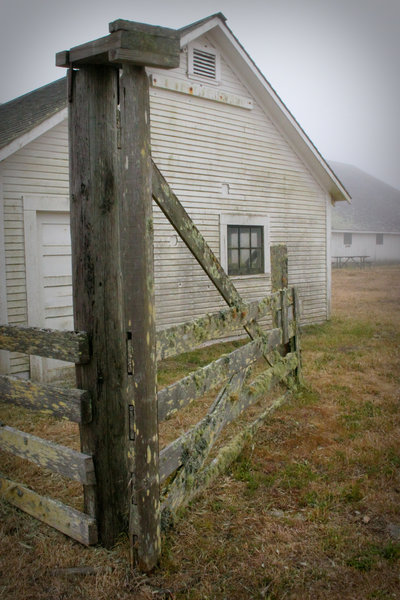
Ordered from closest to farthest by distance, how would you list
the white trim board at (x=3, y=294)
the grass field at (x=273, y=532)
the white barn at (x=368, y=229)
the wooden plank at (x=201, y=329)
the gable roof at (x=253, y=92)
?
the grass field at (x=273, y=532), the wooden plank at (x=201, y=329), the white trim board at (x=3, y=294), the gable roof at (x=253, y=92), the white barn at (x=368, y=229)

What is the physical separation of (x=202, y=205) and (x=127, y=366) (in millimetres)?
7179

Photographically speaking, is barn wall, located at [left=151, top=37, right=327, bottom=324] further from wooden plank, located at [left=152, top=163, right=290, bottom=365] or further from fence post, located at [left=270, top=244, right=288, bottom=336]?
wooden plank, located at [left=152, top=163, right=290, bottom=365]

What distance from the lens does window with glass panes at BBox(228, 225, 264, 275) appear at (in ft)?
33.1

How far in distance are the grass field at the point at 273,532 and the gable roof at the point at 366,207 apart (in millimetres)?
35282

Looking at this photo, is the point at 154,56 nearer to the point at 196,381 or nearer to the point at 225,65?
the point at 196,381

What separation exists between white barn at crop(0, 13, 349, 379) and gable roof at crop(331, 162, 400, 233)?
1092 inches

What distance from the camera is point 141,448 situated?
102 inches

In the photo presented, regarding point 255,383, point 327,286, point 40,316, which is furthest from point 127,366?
point 327,286

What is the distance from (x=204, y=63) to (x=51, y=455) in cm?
859

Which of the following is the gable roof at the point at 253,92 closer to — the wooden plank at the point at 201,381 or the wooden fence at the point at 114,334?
the wooden fence at the point at 114,334

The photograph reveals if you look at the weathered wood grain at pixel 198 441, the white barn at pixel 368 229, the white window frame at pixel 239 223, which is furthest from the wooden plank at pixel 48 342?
the white barn at pixel 368 229

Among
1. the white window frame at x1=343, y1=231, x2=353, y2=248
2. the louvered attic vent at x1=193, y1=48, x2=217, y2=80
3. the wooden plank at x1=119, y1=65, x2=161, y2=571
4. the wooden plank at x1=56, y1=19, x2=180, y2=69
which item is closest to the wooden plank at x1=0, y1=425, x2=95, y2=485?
the wooden plank at x1=119, y1=65, x2=161, y2=571

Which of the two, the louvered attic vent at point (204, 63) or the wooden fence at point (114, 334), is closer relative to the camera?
the wooden fence at point (114, 334)

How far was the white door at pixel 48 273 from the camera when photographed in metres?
6.86
